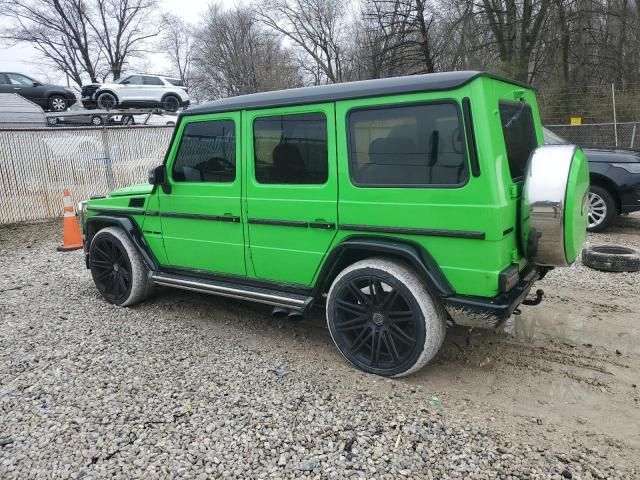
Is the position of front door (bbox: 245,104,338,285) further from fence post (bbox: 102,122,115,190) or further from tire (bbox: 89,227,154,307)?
fence post (bbox: 102,122,115,190)

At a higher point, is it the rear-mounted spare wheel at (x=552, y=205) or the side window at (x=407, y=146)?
the side window at (x=407, y=146)

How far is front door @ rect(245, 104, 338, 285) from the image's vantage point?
11.1ft

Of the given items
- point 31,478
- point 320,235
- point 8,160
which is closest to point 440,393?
point 320,235

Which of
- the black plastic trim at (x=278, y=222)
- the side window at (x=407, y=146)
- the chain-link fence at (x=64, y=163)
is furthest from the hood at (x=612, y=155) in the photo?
the chain-link fence at (x=64, y=163)

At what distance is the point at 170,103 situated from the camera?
18.4 m

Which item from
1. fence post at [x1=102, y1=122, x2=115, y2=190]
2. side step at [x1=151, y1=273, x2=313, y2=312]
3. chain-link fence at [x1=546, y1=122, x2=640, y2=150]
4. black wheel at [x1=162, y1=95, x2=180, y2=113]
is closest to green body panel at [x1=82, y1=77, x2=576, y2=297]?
side step at [x1=151, y1=273, x2=313, y2=312]

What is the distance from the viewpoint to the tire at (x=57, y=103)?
17359mm

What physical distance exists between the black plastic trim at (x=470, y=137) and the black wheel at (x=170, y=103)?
1737cm

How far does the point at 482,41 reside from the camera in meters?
20.4

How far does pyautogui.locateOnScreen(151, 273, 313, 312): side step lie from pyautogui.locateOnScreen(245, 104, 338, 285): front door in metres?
0.13

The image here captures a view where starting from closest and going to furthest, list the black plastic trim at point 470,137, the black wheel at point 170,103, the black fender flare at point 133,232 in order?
the black plastic trim at point 470,137 → the black fender flare at point 133,232 → the black wheel at point 170,103

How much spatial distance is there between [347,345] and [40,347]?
260cm

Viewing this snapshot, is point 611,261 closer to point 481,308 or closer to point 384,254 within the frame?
point 481,308

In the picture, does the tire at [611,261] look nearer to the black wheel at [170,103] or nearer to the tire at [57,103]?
the black wheel at [170,103]
